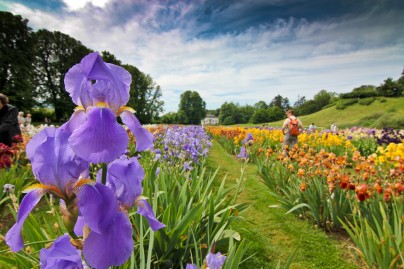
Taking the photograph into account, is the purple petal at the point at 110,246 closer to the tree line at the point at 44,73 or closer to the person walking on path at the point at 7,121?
the person walking on path at the point at 7,121

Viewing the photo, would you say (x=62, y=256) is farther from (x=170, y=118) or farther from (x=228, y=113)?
(x=228, y=113)

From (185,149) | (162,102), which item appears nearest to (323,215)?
(185,149)

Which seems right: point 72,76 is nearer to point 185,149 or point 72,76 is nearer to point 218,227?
point 218,227

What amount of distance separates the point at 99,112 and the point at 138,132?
0.45 feet

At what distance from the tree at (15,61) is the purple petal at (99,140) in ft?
93.6

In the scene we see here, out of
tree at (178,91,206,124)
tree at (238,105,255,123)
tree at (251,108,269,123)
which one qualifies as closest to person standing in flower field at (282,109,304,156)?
tree at (251,108,269,123)

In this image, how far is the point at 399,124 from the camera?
22.8 metres

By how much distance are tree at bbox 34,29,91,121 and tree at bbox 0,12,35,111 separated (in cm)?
397

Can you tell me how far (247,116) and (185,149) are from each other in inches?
2986

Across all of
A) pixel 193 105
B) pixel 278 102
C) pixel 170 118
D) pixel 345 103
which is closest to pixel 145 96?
pixel 170 118

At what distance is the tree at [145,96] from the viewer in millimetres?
43891

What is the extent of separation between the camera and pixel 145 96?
157ft

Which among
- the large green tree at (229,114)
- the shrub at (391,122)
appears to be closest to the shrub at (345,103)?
the shrub at (391,122)

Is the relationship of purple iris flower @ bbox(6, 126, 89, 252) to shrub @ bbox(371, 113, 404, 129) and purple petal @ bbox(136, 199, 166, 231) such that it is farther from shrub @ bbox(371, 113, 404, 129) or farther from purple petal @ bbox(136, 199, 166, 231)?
shrub @ bbox(371, 113, 404, 129)
